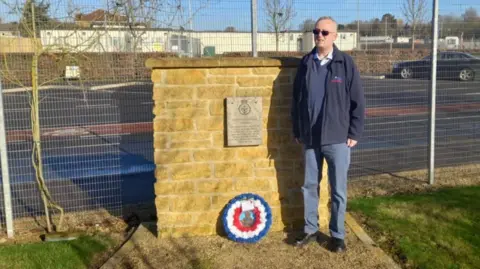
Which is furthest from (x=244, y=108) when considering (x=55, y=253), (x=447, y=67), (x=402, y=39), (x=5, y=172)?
(x=447, y=67)

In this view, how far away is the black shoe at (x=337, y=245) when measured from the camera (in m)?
4.41

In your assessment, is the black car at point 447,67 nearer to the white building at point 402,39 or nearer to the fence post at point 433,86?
the white building at point 402,39

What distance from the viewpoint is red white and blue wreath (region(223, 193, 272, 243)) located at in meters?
4.69

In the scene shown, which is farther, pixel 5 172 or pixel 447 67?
pixel 447 67

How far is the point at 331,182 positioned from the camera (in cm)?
442

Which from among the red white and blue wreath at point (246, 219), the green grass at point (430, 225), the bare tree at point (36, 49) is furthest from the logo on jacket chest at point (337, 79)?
the bare tree at point (36, 49)

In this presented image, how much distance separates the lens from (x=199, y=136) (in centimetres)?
473

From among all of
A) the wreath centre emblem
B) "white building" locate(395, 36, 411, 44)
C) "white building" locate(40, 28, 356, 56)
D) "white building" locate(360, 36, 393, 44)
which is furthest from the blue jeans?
"white building" locate(395, 36, 411, 44)

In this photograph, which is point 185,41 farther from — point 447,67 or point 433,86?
point 447,67

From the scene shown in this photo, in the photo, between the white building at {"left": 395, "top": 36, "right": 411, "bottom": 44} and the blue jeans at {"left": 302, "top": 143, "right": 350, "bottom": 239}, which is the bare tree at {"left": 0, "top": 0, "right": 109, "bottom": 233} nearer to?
the blue jeans at {"left": 302, "top": 143, "right": 350, "bottom": 239}

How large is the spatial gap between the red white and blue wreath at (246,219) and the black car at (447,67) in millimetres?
3974

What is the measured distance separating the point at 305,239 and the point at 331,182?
1.99 feet

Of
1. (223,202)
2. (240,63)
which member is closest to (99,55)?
(240,63)

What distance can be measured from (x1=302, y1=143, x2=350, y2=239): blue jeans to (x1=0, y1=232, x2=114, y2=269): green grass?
6.70 ft
